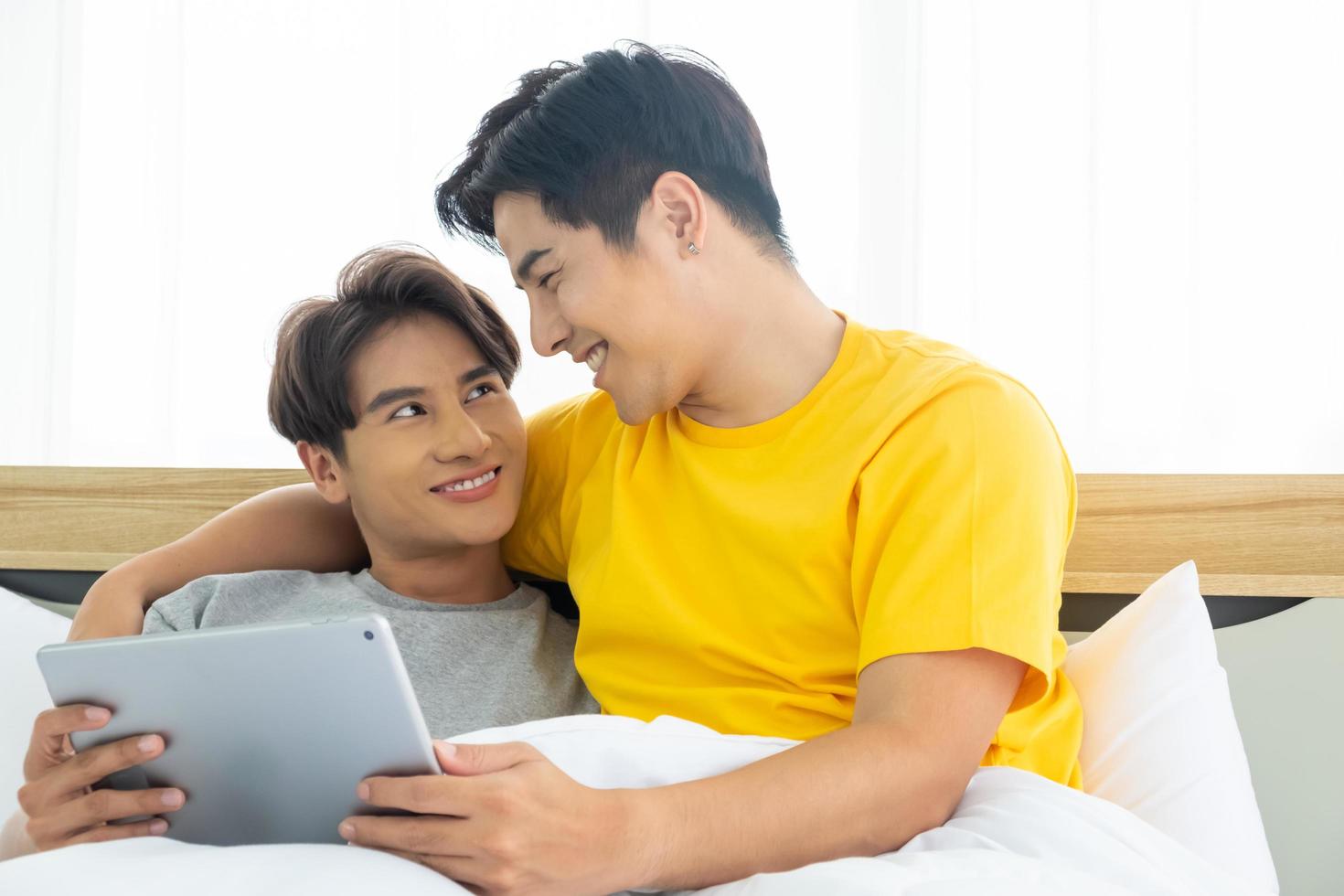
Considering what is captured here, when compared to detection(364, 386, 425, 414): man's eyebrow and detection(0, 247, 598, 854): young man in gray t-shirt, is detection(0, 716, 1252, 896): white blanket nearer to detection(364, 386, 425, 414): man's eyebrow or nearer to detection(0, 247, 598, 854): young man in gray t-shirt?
detection(0, 247, 598, 854): young man in gray t-shirt

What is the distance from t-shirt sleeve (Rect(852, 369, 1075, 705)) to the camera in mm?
923

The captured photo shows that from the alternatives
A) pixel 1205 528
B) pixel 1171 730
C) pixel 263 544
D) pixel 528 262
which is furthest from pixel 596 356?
pixel 1205 528

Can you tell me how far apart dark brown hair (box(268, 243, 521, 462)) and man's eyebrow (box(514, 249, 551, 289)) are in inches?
6.3

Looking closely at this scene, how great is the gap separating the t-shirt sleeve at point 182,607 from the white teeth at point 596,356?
0.51m

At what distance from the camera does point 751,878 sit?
803mm

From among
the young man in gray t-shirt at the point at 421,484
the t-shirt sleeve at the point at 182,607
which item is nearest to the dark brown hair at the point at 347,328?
the young man in gray t-shirt at the point at 421,484

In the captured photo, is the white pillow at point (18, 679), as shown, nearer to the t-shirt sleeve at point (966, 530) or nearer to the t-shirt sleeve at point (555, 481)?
the t-shirt sleeve at point (555, 481)

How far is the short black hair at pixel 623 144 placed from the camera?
1.16 m

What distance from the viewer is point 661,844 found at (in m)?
0.81

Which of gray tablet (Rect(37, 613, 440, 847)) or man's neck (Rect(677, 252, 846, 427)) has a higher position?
man's neck (Rect(677, 252, 846, 427))

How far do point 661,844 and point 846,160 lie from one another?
1648mm

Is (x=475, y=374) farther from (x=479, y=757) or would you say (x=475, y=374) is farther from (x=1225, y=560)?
(x=1225, y=560)

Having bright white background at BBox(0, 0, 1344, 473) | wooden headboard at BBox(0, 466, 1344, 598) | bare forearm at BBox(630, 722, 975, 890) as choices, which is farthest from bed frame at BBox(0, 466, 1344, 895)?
bright white background at BBox(0, 0, 1344, 473)

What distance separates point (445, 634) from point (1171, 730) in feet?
2.53
